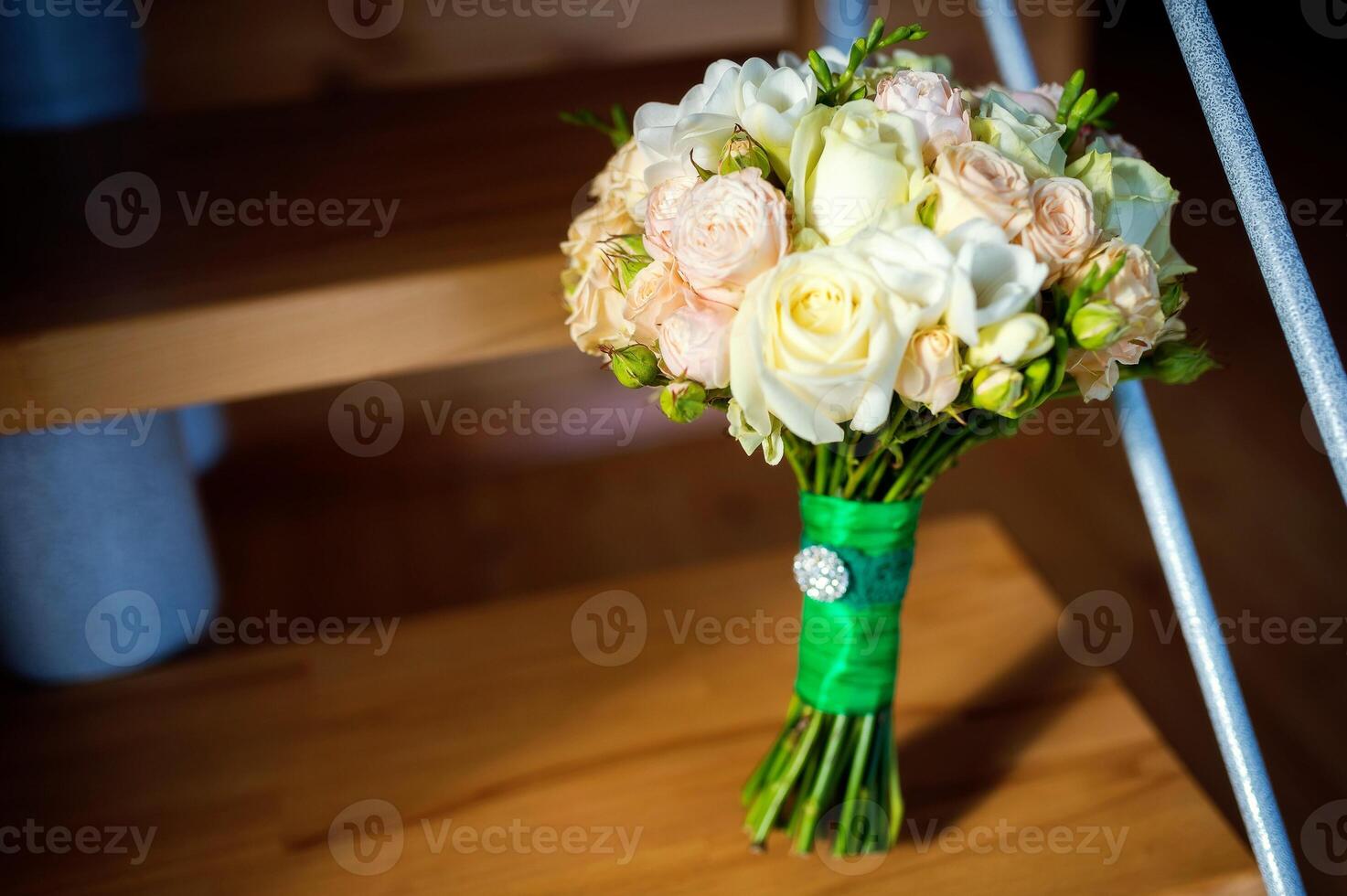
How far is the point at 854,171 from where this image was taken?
605mm

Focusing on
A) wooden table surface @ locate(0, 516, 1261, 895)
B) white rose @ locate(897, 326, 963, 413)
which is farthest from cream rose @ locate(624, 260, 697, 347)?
wooden table surface @ locate(0, 516, 1261, 895)

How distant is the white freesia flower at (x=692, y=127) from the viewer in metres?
0.65

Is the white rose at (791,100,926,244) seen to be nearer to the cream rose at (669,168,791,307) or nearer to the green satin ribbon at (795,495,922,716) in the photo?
the cream rose at (669,168,791,307)

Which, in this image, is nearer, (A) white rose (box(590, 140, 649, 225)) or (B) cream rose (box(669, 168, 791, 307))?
(B) cream rose (box(669, 168, 791, 307))

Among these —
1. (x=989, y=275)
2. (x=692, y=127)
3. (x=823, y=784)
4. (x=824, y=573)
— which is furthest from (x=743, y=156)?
(x=823, y=784)

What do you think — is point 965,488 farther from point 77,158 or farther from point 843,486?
point 77,158

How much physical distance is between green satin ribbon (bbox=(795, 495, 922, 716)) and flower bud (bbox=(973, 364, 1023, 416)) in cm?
17

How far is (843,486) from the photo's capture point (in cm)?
76

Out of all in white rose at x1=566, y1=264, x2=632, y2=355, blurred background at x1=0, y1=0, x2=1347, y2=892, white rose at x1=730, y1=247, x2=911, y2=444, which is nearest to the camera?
white rose at x1=730, y1=247, x2=911, y2=444

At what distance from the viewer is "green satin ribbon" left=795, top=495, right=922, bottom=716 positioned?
76 cm

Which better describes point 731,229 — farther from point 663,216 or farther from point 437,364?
point 437,364

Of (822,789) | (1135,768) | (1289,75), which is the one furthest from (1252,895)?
(1289,75)

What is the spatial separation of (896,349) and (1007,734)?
1.56ft

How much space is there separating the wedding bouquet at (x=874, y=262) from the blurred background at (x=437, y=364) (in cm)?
19
